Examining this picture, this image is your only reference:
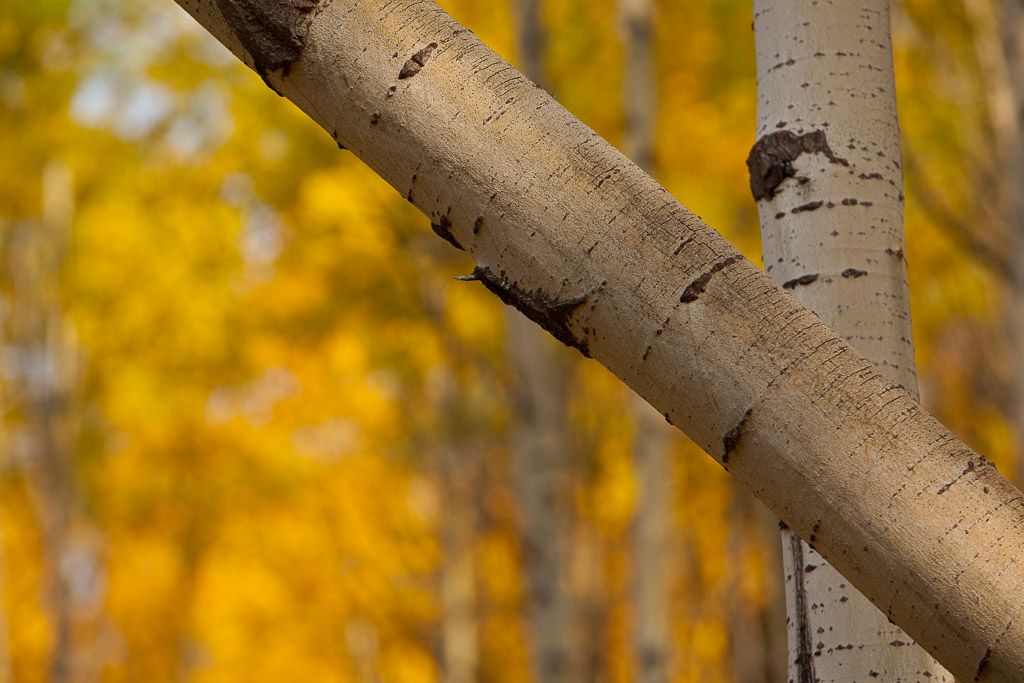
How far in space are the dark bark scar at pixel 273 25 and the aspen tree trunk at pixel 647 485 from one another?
3723 millimetres

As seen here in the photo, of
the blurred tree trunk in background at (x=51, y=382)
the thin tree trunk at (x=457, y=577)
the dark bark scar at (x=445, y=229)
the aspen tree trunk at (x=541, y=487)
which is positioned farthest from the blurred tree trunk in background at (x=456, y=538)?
the dark bark scar at (x=445, y=229)

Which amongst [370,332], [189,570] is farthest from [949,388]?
[189,570]

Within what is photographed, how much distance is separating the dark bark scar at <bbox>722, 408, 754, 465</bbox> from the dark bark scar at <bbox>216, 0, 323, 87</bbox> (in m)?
0.48

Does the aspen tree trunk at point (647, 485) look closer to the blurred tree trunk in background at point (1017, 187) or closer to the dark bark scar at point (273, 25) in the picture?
the blurred tree trunk in background at point (1017, 187)

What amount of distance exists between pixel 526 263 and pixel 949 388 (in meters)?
8.21

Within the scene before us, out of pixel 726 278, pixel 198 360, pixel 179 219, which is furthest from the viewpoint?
pixel 198 360

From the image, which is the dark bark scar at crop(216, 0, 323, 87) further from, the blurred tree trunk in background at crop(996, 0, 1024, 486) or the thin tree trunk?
the thin tree trunk

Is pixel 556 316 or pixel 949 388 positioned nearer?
pixel 556 316

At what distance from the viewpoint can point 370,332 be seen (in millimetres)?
7992

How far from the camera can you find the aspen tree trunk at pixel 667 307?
25.3 inches

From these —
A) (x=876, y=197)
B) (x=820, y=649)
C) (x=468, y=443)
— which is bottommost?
(x=468, y=443)

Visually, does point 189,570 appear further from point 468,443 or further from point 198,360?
point 468,443

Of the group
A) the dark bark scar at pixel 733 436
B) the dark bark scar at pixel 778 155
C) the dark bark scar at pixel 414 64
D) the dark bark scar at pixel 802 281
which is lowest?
the dark bark scar at pixel 733 436

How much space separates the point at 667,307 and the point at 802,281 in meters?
0.46
